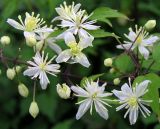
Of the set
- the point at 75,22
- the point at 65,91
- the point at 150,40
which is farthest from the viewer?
the point at 150,40

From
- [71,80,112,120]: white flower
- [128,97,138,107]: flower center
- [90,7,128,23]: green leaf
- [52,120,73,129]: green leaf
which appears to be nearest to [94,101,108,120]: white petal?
[71,80,112,120]: white flower

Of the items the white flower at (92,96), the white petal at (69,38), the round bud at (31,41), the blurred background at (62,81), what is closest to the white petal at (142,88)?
the white flower at (92,96)

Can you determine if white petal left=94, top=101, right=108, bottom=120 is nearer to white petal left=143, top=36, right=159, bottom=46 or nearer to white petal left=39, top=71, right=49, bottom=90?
white petal left=39, top=71, right=49, bottom=90

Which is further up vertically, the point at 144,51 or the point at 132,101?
the point at 144,51

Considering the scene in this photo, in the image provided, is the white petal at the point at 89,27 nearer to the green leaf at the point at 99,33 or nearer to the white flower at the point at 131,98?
the green leaf at the point at 99,33

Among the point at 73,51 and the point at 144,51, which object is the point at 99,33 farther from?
the point at 144,51

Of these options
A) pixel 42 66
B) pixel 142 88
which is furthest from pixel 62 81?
pixel 142 88
